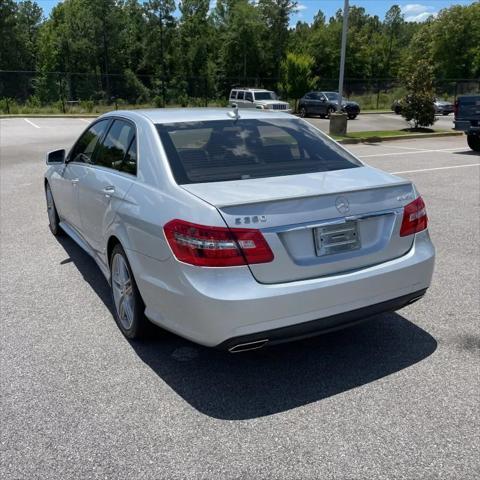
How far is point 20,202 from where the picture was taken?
878 centimetres

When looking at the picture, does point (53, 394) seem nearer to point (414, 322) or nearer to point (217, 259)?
point (217, 259)

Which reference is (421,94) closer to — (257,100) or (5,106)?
(257,100)

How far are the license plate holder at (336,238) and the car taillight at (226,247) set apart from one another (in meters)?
0.33

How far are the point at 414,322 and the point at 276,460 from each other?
1993 mm

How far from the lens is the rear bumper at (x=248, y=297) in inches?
116

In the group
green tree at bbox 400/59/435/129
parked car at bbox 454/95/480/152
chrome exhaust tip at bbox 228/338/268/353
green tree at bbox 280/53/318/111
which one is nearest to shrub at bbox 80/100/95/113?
green tree at bbox 280/53/318/111

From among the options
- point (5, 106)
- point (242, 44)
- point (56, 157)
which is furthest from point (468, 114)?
point (242, 44)

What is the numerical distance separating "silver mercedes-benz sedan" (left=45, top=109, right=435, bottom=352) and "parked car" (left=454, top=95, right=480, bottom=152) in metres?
11.8

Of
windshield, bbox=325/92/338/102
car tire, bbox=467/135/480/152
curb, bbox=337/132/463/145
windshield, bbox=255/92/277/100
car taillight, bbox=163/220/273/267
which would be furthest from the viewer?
windshield, bbox=325/92/338/102

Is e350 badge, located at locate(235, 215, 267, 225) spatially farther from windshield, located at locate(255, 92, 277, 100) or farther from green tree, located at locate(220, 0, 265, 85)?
green tree, located at locate(220, 0, 265, 85)

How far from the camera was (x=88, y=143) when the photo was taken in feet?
16.8

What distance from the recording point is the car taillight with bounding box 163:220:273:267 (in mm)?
2943

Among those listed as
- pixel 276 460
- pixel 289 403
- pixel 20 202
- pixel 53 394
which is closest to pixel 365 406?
pixel 289 403

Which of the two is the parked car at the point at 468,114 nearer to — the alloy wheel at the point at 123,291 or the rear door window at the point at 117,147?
the rear door window at the point at 117,147
